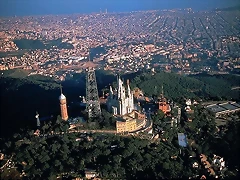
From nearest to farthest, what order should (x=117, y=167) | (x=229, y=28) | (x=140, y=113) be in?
1. (x=117, y=167)
2. (x=140, y=113)
3. (x=229, y=28)

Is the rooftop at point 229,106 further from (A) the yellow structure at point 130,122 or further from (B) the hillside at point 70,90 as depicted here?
(A) the yellow structure at point 130,122

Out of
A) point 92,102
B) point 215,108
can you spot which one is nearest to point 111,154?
point 92,102

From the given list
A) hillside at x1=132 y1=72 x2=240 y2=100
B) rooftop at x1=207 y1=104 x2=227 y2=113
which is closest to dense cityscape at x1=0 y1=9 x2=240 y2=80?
hillside at x1=132 y1=72 x2=240 y2=100

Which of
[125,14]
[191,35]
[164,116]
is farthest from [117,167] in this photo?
[125,14]

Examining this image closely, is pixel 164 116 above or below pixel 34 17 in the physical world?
below

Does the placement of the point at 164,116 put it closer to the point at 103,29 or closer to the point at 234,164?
the point at 234,164

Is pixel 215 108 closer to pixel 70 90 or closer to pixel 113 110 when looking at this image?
pixel 113 110
